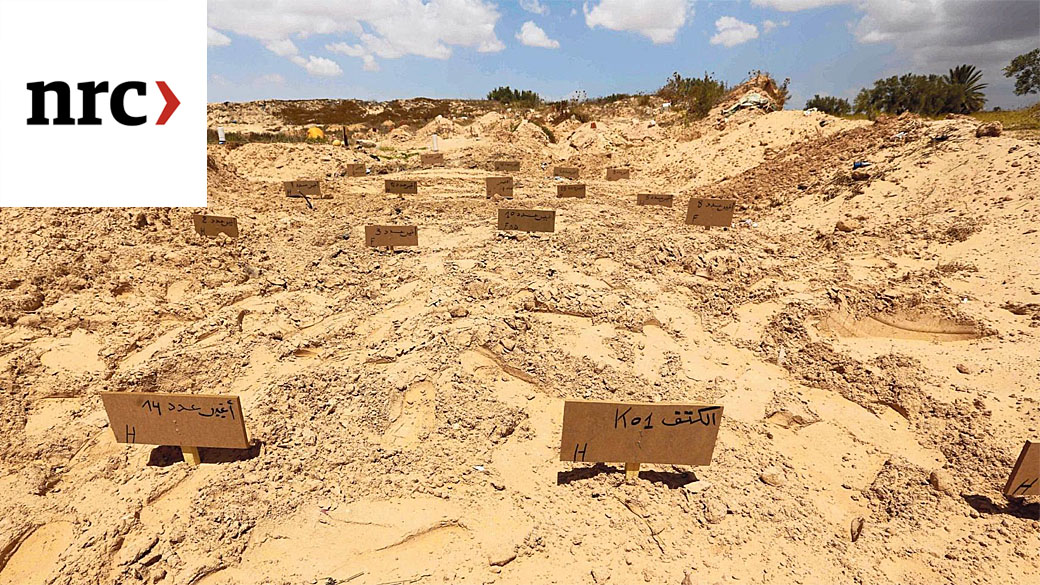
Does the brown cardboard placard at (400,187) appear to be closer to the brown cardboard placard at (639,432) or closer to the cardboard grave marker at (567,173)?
the cardboard grave marker at (567,173)

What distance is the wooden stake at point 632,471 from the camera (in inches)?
103

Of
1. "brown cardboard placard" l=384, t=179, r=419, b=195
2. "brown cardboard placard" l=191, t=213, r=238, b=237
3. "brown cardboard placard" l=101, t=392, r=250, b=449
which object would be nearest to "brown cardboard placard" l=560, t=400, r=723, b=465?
"brown cardboard placard" l=101, t=392, r=250, b=449

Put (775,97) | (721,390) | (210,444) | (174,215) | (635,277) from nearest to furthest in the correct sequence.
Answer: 1. (210,444)
2. (721,390)
3. (635,277)
4. (174,215)
5. (775,97)

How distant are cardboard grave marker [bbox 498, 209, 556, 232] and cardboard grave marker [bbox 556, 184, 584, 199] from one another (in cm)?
330

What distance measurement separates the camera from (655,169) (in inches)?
555

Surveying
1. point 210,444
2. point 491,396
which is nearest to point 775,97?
point 491,396

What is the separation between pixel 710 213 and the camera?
7160 millimetres

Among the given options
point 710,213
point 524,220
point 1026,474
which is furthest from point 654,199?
point 1026,474

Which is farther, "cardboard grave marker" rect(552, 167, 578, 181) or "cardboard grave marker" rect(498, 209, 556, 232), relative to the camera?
"cardboard grave marker" rect(552, 167, 578, 181)

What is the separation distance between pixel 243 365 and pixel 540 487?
8.91ft

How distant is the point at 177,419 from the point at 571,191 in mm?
8412

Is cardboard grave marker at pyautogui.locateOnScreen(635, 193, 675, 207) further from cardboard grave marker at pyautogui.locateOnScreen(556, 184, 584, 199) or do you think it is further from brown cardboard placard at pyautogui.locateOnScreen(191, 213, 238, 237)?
brown cardboard placard at pyautogui.locateOnScreen(191, 213, 238, 237)

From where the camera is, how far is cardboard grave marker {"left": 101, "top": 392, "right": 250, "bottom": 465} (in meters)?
2.57

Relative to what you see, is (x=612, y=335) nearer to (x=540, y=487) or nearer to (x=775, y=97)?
(x=540, y=487)
